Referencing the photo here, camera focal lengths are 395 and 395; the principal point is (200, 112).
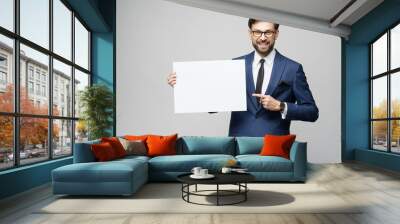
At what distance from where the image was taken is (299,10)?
22.3 ft

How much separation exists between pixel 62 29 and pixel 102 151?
2.50 meters

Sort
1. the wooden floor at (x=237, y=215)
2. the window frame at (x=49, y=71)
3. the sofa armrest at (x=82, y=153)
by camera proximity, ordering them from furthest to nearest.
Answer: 1. the sofa armrest at (x=82, y=153)
2. the window frame at (x=49, y=71)
3. the wooden floor at (x=237, y=215)

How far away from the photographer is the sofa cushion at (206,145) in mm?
6625

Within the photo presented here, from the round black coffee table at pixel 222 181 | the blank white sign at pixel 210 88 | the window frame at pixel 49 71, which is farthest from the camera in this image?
the blank white sign at pixel 210 88

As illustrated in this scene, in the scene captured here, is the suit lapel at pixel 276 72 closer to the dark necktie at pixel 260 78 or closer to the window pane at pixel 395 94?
the dark necktie at pixel 260 78

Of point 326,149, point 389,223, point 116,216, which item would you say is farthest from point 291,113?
point 116,216

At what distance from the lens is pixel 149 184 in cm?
576

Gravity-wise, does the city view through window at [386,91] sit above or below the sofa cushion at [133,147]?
above

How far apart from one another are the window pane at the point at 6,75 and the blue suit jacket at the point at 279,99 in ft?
13.4

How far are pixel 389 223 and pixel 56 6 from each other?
5668 millimetres

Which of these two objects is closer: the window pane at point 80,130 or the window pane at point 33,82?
the window pane at point 33,82

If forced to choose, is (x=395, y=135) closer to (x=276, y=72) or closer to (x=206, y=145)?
(x=276, y=72)

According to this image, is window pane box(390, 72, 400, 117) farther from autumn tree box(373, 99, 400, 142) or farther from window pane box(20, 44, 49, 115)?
window pane box(20, 44, 49, 115)

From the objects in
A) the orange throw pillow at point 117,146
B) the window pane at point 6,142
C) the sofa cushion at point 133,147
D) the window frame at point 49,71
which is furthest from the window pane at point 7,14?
the sofa cushion at point 133,147
